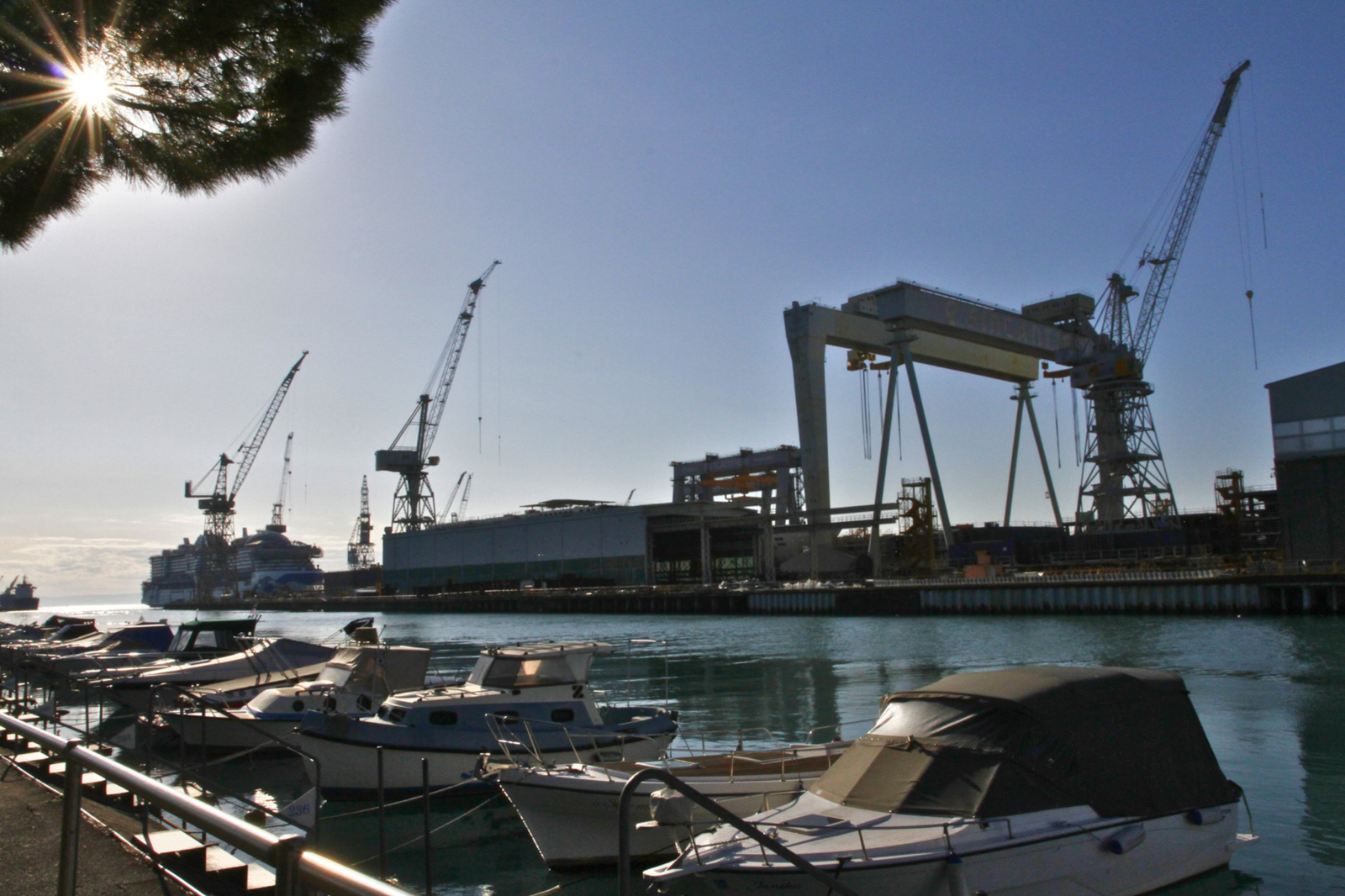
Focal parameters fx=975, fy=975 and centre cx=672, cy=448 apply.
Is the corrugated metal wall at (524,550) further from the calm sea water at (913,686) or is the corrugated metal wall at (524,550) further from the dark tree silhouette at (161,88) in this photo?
the dark tree silhouette at (161,88)

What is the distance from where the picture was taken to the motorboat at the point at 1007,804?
9.36 metres

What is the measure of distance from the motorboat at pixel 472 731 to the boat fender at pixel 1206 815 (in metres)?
9.43

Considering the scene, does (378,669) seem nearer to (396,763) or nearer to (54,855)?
(396,763)

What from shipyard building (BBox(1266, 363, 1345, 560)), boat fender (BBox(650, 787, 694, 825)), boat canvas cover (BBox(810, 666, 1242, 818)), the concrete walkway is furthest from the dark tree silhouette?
shipyard building (BBox(1266, 363, 1345, 560))

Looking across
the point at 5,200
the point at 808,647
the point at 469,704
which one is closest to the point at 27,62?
the point at 5,200

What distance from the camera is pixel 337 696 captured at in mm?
20562

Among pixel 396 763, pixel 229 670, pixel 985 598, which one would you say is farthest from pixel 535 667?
pixel 985 598

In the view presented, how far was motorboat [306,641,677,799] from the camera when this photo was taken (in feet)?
57.8

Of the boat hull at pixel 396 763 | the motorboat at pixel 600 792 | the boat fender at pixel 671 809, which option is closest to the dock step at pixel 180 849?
the boat fender at pixel 671 809

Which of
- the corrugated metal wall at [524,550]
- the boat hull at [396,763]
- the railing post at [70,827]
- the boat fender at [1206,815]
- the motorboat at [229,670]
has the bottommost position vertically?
the boat hull at [396,763]

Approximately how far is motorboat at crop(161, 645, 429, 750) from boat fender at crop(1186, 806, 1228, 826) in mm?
15125

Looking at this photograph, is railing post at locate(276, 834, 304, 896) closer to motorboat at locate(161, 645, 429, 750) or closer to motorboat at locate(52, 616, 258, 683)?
motorboat at locate(161, 645, 429, 750)

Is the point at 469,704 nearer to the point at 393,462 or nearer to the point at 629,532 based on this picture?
the point at 629,532

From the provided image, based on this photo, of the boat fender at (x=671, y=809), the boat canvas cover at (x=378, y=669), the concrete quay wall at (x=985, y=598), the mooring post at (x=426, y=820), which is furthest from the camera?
the concrete quay wall at (x=985, y=598)
